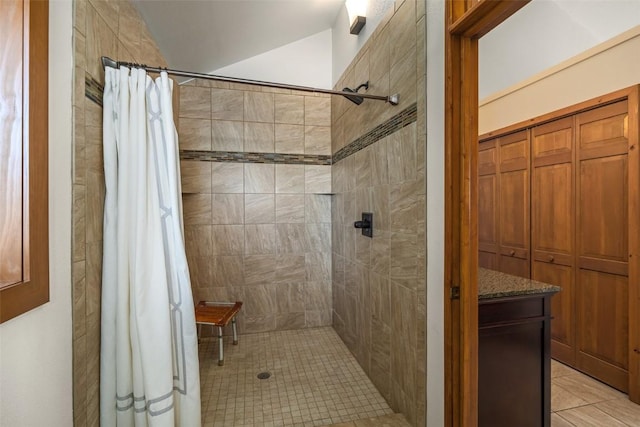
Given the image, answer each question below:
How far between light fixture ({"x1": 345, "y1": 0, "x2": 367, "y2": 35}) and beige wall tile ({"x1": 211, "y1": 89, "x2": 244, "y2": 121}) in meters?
1.24

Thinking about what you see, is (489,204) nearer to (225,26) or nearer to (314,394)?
(314,394)

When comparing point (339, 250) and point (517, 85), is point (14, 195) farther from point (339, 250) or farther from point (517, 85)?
point (517, 85)

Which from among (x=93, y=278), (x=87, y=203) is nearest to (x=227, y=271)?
(x=93, y=278)

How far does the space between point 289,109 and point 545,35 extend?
7.66 ft

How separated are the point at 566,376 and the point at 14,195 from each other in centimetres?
341

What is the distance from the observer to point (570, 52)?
2.38 meters

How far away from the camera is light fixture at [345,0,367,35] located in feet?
7.35

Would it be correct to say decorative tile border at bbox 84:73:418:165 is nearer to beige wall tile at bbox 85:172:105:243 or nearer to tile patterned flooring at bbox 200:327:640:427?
beige wall tile at bbox 85:172:105:243

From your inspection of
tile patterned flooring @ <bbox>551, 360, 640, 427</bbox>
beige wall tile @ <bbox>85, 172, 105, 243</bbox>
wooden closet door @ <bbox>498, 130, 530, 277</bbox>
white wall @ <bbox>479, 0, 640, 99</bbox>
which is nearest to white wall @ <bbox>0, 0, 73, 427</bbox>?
beige wall tile @ <bbox>85, 172, 105, 243</bbox>

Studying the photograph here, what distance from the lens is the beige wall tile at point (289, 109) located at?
2.99m

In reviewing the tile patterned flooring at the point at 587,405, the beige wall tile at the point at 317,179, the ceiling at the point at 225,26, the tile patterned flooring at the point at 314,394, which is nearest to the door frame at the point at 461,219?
the tile patterned flooring at the point at 314,394

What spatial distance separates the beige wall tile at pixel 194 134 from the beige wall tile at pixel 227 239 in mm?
796

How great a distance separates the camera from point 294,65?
3029mm

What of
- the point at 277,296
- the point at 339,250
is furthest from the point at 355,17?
the point at 277,296
